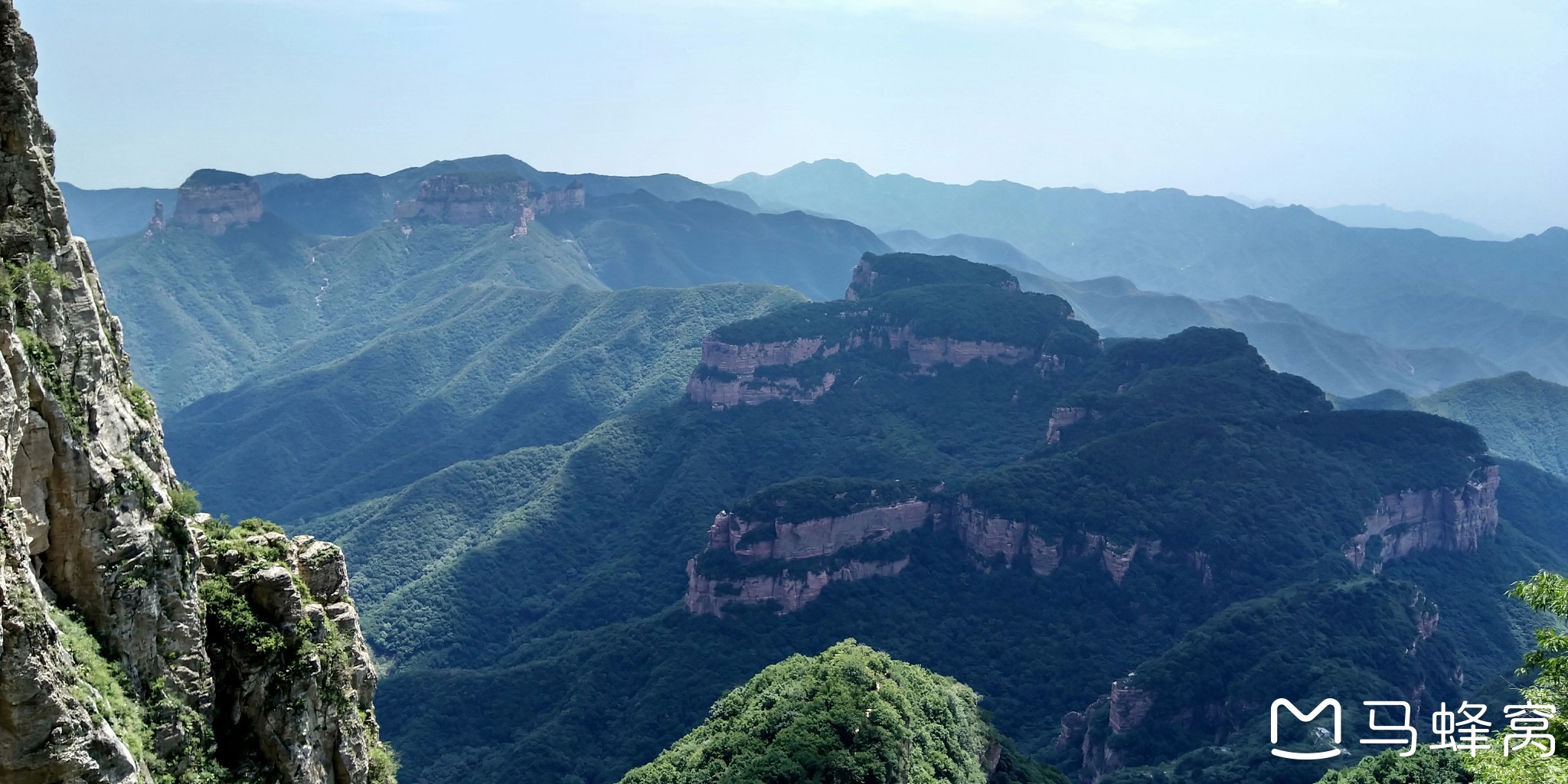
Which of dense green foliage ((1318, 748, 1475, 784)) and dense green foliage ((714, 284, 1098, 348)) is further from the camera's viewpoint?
dense green foliage ((714, 284, 1098, 348))

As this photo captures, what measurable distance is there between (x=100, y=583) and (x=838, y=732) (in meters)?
34.3

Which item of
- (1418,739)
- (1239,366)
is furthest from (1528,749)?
(1239,366)

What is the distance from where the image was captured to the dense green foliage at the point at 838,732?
46.1 meters

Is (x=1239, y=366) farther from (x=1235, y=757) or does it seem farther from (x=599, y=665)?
(x=599, y=665)

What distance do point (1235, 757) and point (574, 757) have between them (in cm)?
3923

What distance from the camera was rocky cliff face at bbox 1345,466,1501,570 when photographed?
98.6 m

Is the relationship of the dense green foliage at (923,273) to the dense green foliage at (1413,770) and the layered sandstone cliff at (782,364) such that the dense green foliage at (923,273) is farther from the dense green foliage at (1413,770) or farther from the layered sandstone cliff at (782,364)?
the dense green foliage at (1413,770)

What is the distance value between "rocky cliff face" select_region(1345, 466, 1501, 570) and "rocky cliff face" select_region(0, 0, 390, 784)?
94.6 metres

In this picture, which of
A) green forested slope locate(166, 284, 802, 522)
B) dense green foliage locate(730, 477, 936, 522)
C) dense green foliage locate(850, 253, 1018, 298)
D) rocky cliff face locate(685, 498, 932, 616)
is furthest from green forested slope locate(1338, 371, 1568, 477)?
rocky cliff face locate(685, 498, 932, 616)

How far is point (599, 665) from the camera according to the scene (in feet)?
270

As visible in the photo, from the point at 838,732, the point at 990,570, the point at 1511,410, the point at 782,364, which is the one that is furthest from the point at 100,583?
the point at 1511,410

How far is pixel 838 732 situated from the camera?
1903 inches

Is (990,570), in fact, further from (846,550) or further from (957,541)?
(846,550)

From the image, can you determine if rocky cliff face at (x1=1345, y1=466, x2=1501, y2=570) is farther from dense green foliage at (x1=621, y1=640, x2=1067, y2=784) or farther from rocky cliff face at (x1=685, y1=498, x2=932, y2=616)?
dense green foliage at (x1=621, y1=640, x2=1067, y2=784)
